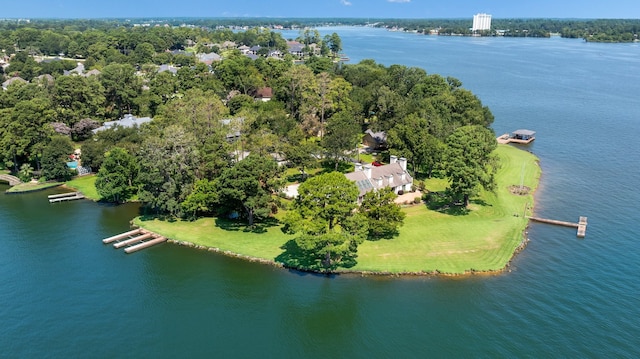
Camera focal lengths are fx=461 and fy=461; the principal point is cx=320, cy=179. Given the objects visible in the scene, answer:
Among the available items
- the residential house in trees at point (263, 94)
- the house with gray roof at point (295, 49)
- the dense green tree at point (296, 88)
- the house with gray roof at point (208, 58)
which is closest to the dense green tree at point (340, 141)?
the dense green tree at point (296, 88)

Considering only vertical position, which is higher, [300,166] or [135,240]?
[300,166]

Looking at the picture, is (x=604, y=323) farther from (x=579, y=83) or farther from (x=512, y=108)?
(x=579, y=83)

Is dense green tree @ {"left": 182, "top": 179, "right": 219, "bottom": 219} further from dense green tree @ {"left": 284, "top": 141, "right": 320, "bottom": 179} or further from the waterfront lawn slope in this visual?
dense green tree @ {"left": 284, "top": 141, "right": 320, "bottom": 179}

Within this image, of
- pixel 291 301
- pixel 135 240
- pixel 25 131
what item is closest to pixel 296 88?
pixel 25 131

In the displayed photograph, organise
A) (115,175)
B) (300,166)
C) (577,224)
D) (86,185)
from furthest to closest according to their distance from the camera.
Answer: (300,166) < (86,185) < (115,175) < (577,224)

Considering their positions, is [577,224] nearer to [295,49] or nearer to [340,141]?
[340,141]

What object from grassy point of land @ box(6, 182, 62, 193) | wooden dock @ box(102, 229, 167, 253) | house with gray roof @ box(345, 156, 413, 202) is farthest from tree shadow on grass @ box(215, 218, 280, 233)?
grassy point of land @ box(6, 182, 62, 193)

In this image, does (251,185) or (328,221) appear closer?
(328,221)
